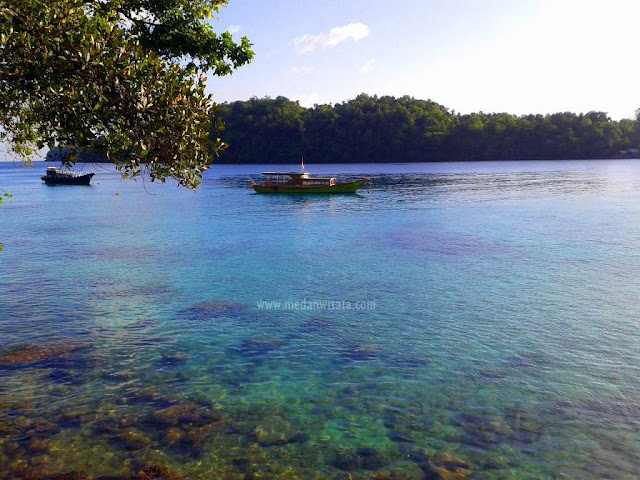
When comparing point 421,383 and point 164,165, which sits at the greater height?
point 164,165

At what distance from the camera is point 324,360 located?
1630 centimetres

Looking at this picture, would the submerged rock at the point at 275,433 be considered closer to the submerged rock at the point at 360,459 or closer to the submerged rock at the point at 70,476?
the submerged rock at the point at 360,459

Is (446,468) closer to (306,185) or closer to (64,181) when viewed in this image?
(306,185)

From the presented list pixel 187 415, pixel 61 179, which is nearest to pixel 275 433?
pixel 187 415

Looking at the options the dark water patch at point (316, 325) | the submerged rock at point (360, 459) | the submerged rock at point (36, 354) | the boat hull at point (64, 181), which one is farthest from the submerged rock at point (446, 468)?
the boat hull at point (64, 181)

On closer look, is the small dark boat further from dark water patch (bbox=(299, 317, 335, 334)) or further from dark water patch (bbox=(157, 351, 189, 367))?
dark water patch (bbox=(157, 351, 189, 367))

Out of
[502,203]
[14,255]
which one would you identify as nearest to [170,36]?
[14,255]

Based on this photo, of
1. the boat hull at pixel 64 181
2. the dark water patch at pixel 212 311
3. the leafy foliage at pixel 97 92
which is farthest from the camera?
the boat hull at pixel 64 181

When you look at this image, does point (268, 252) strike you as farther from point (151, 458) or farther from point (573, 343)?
point (151, 458)

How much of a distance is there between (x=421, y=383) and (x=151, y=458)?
7439mm

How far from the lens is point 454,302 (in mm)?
22766

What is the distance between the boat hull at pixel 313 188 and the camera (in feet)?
255

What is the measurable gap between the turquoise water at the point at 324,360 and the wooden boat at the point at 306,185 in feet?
132

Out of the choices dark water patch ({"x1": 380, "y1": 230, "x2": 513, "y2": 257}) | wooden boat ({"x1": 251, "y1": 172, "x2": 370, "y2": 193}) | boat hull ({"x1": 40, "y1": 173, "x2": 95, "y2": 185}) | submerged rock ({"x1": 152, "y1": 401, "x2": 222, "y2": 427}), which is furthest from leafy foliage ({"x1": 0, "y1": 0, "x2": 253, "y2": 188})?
boat hull ({"x1": 40, "y1": 173, "x2": 95, "y2": 185})
